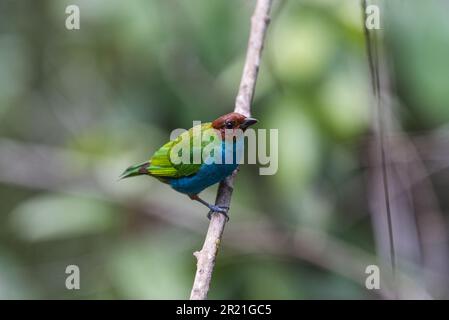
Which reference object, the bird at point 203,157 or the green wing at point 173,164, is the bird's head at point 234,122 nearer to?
the bird at point 203,157

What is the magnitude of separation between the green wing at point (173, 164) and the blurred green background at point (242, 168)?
61cm

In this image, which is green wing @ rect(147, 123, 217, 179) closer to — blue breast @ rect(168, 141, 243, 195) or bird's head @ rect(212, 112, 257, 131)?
blue breast @ rect(168, 141, 243, 195)

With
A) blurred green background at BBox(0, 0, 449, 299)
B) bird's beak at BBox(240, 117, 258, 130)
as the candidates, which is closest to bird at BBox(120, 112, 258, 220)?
bird's beak at BBox(240, 117, 258, 130)

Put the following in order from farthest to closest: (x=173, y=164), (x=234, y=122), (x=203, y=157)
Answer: (x=173, y=164), (x=203, y=157), (x=234, y=122)

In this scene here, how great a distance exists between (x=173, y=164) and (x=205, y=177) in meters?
0.22

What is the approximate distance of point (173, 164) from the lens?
3.66m

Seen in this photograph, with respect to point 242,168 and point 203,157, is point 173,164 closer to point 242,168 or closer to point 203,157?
point 203,157

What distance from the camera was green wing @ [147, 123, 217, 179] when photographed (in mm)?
3588

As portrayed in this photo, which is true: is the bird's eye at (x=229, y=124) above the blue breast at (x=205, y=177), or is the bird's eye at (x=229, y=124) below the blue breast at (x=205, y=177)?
above

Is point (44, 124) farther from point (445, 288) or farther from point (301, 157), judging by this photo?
point (445, 288)

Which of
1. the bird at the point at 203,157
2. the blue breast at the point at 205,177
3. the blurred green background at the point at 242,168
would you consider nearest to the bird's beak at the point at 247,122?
the bird at the point at 203,157

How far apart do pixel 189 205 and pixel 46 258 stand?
1.46 metres

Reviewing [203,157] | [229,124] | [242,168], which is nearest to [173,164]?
[203,157]

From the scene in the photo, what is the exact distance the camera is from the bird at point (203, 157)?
343 centimetres
